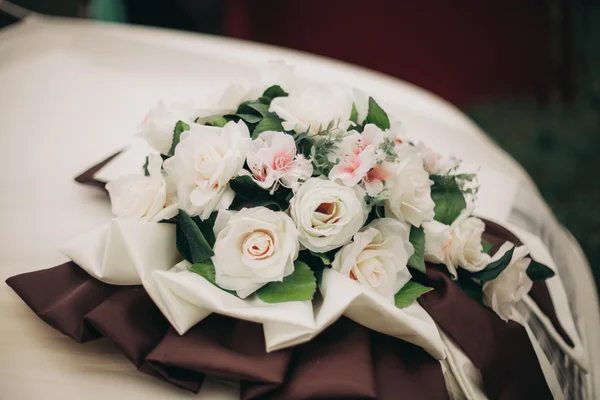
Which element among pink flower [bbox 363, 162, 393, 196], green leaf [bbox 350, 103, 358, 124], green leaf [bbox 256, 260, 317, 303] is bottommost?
green leaf [bbox 256, 260, 317, 303]

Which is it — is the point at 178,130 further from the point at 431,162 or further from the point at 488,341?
the point at 488,341

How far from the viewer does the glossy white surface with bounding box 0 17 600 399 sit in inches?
28.2

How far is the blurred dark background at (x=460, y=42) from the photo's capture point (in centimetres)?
329

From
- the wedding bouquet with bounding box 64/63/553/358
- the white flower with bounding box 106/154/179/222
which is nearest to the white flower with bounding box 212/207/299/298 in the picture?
the wedding bouquet with bounding box 64/63/553/358

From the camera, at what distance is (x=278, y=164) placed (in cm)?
72

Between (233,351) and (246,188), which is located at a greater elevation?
(246,188)

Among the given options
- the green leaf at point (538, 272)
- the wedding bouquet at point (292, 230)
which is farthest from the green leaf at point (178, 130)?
the green leaf at point (538, 272)

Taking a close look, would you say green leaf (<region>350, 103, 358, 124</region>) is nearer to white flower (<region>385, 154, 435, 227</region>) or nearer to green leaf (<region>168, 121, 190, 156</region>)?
white flower (<region>385, 154, 435, 227</region>)

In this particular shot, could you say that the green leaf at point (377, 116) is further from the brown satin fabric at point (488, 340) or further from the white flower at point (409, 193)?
the brown satin fabric at point (488, 340)

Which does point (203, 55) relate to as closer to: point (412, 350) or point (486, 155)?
point (486, 155)

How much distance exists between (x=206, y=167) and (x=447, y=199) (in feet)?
1.28

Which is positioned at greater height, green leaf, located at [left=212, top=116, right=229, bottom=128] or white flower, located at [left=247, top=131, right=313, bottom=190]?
white flower, located at [left=247, top=131, right=313, bottom=190]

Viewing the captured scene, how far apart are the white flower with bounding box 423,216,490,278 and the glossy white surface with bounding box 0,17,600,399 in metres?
0.25

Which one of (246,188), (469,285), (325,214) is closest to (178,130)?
(246,188)
